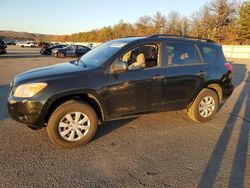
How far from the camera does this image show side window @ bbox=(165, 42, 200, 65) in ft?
15.5

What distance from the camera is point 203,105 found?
5270 millimetres

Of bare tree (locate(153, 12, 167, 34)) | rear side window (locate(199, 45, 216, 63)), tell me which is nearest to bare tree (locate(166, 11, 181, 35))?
bare tree (locate(153, 12, 167, 34))

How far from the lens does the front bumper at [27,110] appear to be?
3.67m

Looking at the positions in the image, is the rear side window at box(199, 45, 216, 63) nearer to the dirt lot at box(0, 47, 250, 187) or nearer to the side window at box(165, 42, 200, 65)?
the side window at box(165, 42, 200, 65)

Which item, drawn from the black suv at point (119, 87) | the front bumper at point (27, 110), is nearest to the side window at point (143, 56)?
the black suv at point (119, 87)

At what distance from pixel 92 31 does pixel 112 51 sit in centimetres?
9047

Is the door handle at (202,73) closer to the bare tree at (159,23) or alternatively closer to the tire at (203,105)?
the tire at (203,105)

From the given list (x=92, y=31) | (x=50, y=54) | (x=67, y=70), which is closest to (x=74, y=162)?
(x=67, y=70)

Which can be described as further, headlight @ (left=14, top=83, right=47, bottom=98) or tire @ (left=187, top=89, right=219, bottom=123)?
tire @ (left=187, top=89, right=219, bottom=123)

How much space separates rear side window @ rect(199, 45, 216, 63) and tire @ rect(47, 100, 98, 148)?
2.88 meters

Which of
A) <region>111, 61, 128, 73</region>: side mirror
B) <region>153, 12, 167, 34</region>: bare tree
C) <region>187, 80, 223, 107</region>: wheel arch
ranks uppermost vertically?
<region>153, 12, 167, 34</region>: bare tree

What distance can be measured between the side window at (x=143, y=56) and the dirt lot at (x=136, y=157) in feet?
4.35

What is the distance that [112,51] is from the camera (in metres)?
4.39

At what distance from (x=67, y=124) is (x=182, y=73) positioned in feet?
8.25
